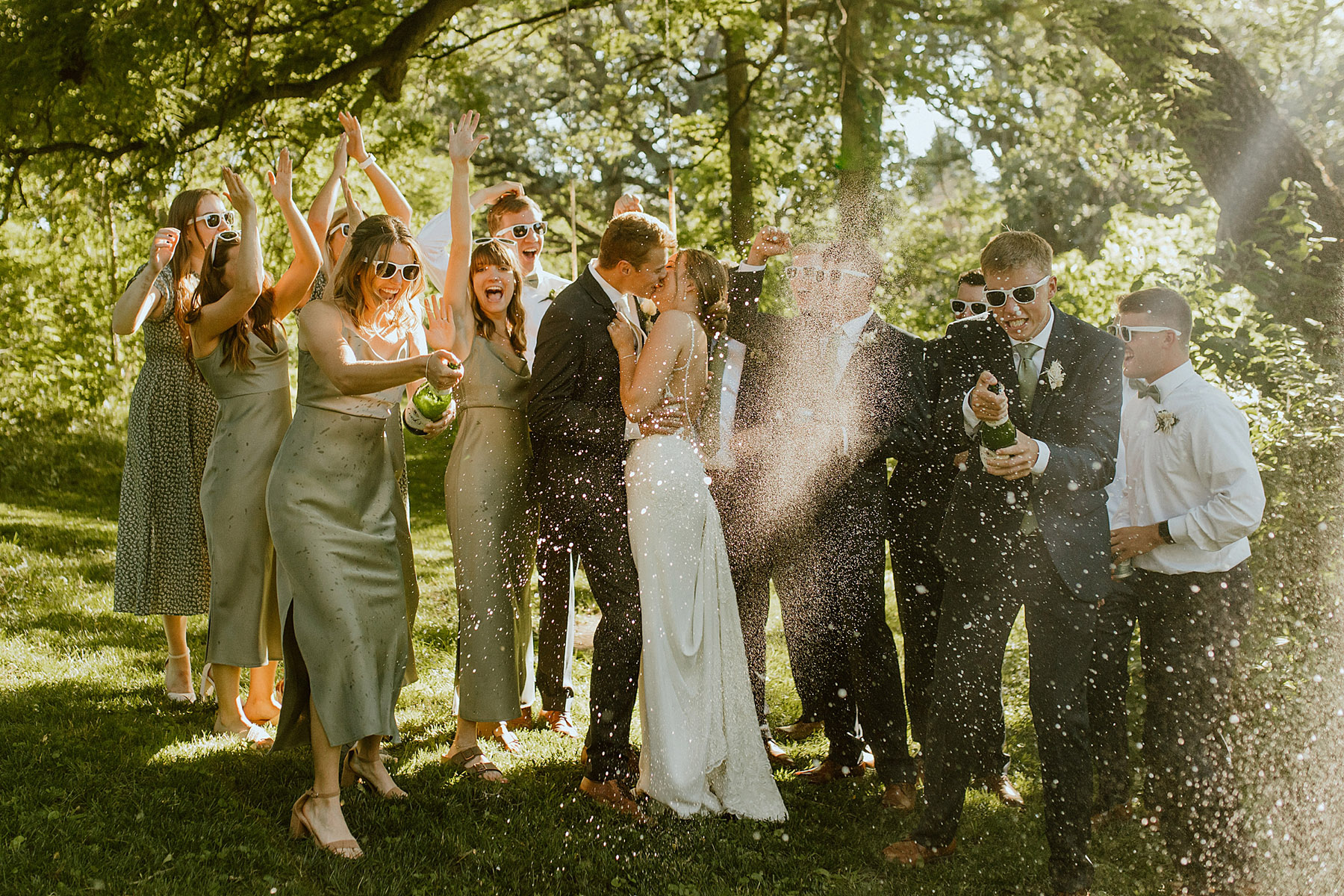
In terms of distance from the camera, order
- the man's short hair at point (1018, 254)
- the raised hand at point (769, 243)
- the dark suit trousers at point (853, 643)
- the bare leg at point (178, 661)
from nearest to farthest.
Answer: the man's short hair at point (1018, 254), the dark suit trousers at point (853, 643), the raised hand at point (769, 243), the bare leg at point (178, 661)

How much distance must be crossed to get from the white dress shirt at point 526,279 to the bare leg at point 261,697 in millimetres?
2117

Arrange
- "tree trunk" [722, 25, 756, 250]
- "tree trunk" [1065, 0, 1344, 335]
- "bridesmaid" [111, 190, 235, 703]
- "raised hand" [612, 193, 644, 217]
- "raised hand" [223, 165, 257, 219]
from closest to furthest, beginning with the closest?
1. "raised hand" [223, 165, 257, 219]
2. "bridesmaid" [111, 190, 235, 703]
3. "raised hand" [612, 193, 644, 217]
4. "tree trunk" [1065, 0, 1344, 335]
5. "tree trunk" [722, 25, 756, 250]

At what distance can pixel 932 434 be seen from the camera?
196 inches

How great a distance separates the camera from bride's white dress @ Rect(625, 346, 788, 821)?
4375 millimetres

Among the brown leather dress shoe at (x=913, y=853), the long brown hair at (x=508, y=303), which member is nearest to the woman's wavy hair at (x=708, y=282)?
the long brown hair at (x=508, y=303)

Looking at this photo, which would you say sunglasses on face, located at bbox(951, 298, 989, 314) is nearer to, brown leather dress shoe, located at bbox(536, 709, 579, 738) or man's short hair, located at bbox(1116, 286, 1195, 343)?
man's short hair, located at bbox(1116, 286, 1195, 343)

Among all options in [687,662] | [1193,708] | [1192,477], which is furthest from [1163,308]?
[687,662]

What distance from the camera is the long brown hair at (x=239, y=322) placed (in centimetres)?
489

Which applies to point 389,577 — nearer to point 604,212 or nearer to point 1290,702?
point 1290,702

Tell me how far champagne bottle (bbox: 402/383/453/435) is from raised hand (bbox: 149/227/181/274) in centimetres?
156

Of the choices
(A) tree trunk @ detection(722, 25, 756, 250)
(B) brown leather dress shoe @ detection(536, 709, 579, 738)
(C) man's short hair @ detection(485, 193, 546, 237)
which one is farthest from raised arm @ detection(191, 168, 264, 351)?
(A) tree trunk @ detection(722, 25, 756, 250)

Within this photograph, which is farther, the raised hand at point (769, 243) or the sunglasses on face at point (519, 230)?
the sunglasses on face at point (519, 230)

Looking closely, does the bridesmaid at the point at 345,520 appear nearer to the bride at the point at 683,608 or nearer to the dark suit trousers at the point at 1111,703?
the bride at the point at 683,608

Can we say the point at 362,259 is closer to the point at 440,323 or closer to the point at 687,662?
the point at 440,323
